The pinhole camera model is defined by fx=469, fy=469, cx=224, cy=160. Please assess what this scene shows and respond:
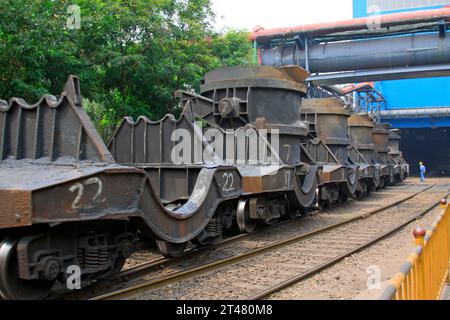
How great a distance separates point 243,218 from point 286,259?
167 cm

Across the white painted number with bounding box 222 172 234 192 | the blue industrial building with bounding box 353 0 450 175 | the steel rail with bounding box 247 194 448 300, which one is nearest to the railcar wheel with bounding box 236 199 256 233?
the white painted number with bounding box 222 172 234 192

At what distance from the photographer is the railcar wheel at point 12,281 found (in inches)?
161

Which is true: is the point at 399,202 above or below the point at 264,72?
below

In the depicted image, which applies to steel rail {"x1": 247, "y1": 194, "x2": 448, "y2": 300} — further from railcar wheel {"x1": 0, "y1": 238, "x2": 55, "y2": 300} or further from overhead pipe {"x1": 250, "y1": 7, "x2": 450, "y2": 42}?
overhead pipe {"x1": 250, "y1": 7, "x2": 450, "y2": 42}

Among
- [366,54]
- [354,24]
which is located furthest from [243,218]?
[354,24]

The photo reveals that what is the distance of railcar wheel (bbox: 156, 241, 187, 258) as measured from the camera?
671 cm

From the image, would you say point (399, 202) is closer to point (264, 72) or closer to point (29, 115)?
point (264, 72)

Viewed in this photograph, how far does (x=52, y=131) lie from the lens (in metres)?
4.88

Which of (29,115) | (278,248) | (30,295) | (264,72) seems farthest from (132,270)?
(264,72)

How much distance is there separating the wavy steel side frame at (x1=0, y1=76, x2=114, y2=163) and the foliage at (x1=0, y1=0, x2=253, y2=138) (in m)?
3.97

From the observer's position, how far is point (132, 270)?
6113mm

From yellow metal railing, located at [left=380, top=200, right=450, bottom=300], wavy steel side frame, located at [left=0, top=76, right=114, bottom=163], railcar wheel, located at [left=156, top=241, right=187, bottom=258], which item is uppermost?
wavy steel side frame, located at [left=0, top=76, right=114, bottom=163]

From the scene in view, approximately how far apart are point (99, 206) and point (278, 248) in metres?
4.29

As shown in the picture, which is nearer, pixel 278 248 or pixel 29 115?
pixel 29 115
